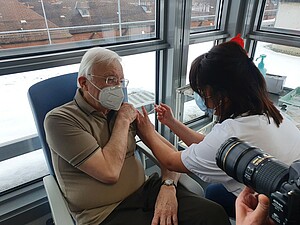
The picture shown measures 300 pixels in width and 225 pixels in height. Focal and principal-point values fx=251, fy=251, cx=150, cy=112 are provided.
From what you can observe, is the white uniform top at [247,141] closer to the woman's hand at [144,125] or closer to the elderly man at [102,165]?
the elderly man at [102,165]

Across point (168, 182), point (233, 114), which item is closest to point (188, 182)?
point (168, 182)

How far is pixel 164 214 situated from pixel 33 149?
37.3 inches

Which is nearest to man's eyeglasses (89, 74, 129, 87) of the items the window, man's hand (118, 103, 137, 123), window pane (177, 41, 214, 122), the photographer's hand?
man's hand (118, 103, 137, 123)

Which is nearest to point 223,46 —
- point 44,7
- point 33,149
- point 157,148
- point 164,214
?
point 157,148

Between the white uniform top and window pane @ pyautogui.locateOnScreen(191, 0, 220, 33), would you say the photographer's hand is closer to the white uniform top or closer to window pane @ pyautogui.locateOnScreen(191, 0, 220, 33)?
the white uniform top

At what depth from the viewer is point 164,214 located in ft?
3.70

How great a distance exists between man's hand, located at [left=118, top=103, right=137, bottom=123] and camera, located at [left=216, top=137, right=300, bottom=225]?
60cm

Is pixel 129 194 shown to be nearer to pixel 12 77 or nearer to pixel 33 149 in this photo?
pixel 33 149

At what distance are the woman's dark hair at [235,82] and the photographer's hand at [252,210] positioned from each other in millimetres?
411

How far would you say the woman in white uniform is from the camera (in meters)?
0.98

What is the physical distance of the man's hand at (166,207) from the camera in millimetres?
1115

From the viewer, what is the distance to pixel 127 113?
51.5 inches

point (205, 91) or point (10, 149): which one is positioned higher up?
point (205, 91)

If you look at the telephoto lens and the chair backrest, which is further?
the chair backrest
